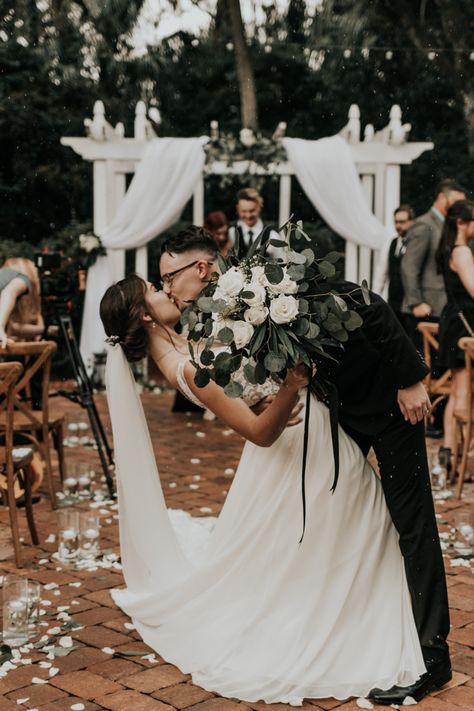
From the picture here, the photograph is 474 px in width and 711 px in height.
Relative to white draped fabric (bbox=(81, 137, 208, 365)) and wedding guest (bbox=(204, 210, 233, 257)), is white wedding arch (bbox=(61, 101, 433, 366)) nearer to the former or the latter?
white draped fabric (bbox=(81, 137, 208, 365))

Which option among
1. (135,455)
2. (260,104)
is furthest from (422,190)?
(135,455)

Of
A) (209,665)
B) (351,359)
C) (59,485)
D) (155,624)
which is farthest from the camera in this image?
(59,485)

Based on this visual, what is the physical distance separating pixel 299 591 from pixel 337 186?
25.6 feet

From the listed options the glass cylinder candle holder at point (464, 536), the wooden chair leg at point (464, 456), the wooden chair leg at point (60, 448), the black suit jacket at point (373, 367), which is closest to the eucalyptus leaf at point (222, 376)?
the black suit jacket at point (373, 367)

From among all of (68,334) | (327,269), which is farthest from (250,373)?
A: (68,334)

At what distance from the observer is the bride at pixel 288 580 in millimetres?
3117

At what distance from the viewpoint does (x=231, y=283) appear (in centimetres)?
280

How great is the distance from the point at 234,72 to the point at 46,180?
4.00 m

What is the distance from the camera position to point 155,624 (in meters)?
3.66

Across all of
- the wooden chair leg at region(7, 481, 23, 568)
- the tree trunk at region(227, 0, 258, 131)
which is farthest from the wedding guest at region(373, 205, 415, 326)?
the tree trunk at region(227, 0, 258, 131)

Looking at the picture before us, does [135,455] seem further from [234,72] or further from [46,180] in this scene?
[234,72]

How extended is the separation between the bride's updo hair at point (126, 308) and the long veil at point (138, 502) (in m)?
0.25

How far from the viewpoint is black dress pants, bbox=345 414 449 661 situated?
310cm

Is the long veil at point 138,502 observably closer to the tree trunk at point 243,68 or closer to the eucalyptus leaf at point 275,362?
the eucalyptus leaf at point 275,362
